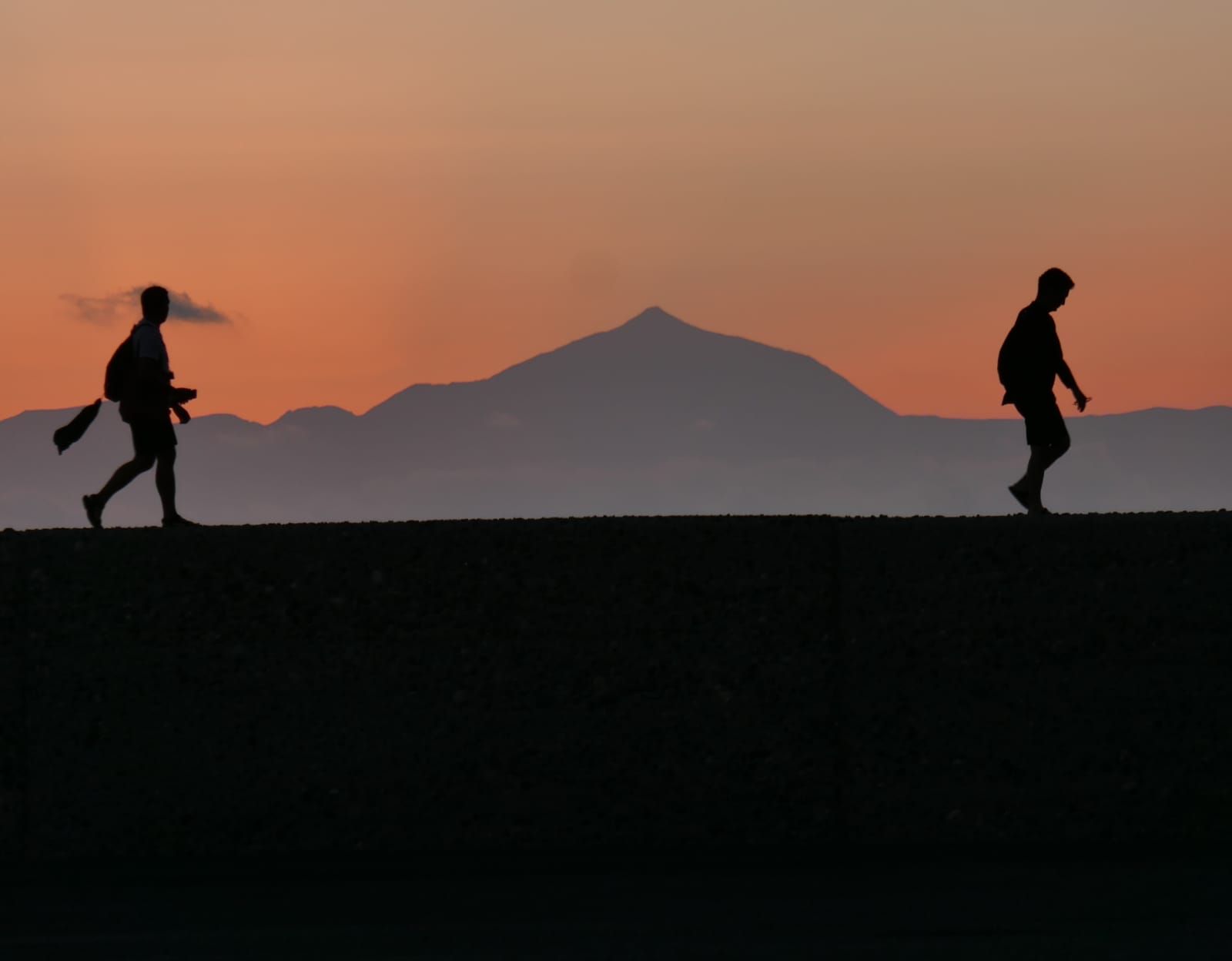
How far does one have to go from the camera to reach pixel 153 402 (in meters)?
9.75

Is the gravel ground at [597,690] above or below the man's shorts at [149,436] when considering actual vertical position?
below

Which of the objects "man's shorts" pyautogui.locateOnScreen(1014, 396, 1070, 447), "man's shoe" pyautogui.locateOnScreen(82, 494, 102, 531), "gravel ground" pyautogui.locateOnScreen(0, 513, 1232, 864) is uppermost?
"man's shorts" pyautogui.locateOnScreen(1014, 396, 1070, 447)

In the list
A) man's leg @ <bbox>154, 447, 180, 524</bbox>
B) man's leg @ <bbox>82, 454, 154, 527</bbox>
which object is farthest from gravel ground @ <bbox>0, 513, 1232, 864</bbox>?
man's leg @ <bbox>154, 447, 180, 524</bbox>

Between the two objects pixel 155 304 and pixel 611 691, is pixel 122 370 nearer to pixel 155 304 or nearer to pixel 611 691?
pixel 155 304

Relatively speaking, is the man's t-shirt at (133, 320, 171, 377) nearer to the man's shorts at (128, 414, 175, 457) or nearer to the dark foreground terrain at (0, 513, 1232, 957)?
the man's shorts at (128, 414, 175, 457)

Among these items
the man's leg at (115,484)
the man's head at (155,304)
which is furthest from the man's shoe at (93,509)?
the man's head at (155,304)

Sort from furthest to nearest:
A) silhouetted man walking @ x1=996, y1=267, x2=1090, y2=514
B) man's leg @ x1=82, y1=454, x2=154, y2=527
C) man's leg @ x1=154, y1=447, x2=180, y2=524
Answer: silhouetted man walking @ x1=996, y1=267, x2=1090, y2=514 < man's leg @ x1=154, y1=447, x2=180, y2=524 < man's leg @ x1=82, y1=454, x2=154, y2=527

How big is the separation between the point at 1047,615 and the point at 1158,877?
1383 mm

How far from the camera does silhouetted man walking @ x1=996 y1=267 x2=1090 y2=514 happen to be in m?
10.0

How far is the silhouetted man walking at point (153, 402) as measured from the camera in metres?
9.66

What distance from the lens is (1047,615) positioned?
8.14 m

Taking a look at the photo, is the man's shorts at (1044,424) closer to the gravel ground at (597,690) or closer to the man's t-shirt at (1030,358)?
the man's t-shirt at (1030,358)

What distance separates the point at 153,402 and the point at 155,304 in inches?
20.0

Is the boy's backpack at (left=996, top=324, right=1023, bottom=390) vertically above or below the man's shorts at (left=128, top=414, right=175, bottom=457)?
above
